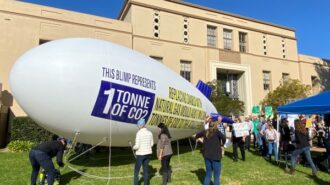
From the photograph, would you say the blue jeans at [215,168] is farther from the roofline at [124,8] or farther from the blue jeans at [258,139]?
the roofline at [124,8]

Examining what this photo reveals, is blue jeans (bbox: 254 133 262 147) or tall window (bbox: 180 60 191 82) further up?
tall window (bbox: 180 60 191 82)

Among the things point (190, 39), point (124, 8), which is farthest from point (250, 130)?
point (124, 8)

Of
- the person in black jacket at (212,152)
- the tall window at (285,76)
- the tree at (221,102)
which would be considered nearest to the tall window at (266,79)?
the tall window at (285,76)

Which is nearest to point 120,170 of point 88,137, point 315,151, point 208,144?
point 88,137

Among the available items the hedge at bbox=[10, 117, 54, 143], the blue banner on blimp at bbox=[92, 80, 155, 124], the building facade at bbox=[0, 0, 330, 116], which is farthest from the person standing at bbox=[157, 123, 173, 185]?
the building facade at bbox=[0, 0, 330, 116]

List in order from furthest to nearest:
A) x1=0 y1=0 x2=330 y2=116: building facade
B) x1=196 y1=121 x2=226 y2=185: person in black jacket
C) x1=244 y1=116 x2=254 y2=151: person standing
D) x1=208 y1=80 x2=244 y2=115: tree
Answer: x1=208 y1=80 x2=244 y2=115: tree, x1=0 y1=0 x2=330 y2=116: building facade, x1=244 y1=116 x2=254 y2=151: person standing, x1=196 y1=121 x2=226 y2=185: person in black jacket

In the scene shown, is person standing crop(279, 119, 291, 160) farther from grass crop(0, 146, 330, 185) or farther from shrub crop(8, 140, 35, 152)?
shrub crop(8, 140, 35, 152)

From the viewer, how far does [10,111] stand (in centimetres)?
1861

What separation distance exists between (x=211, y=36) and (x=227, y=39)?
2225 mm

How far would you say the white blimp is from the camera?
709 centimetres

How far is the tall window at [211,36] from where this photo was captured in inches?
1146

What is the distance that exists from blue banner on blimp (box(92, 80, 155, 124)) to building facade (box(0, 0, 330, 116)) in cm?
1376

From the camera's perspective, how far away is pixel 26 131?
15797 millimetres

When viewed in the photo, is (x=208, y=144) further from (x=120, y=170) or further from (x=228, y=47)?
(x=228, y=47)
